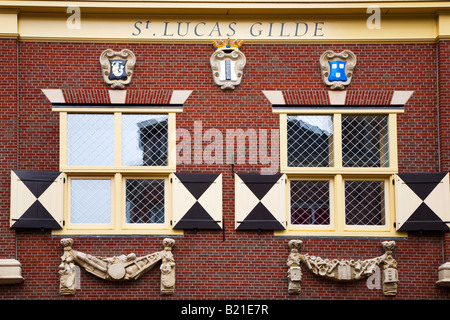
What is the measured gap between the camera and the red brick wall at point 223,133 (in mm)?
17328

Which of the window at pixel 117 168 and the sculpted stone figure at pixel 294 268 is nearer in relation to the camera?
the sculpted stone figure at pixel 294 268

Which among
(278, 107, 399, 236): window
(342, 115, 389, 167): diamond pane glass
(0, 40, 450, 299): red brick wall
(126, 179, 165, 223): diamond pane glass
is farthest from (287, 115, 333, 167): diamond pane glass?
(126, 179, 165, 223): diamond pane glass

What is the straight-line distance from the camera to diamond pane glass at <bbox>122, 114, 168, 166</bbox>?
58.7ft

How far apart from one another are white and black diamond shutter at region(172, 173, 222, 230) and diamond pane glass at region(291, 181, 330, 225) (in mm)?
1422

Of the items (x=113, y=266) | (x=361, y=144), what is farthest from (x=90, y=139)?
(x=361, y=144)

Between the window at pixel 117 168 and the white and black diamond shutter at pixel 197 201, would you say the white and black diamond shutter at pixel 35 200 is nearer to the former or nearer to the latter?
the window at pixel 117 168

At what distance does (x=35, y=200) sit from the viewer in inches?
682

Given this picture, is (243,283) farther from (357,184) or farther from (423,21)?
(423,21)

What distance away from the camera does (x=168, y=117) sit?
17.9 m

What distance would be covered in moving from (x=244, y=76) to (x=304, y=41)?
1315 mm

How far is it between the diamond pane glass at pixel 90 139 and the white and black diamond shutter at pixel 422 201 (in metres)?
5.36

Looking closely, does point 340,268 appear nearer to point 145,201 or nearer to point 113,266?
point 145,201

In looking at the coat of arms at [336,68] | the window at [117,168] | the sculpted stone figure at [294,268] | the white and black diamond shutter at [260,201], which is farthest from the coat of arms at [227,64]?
the sculpted stone figure at [294,268]

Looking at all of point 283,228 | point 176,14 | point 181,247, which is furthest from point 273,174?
point 176,14
